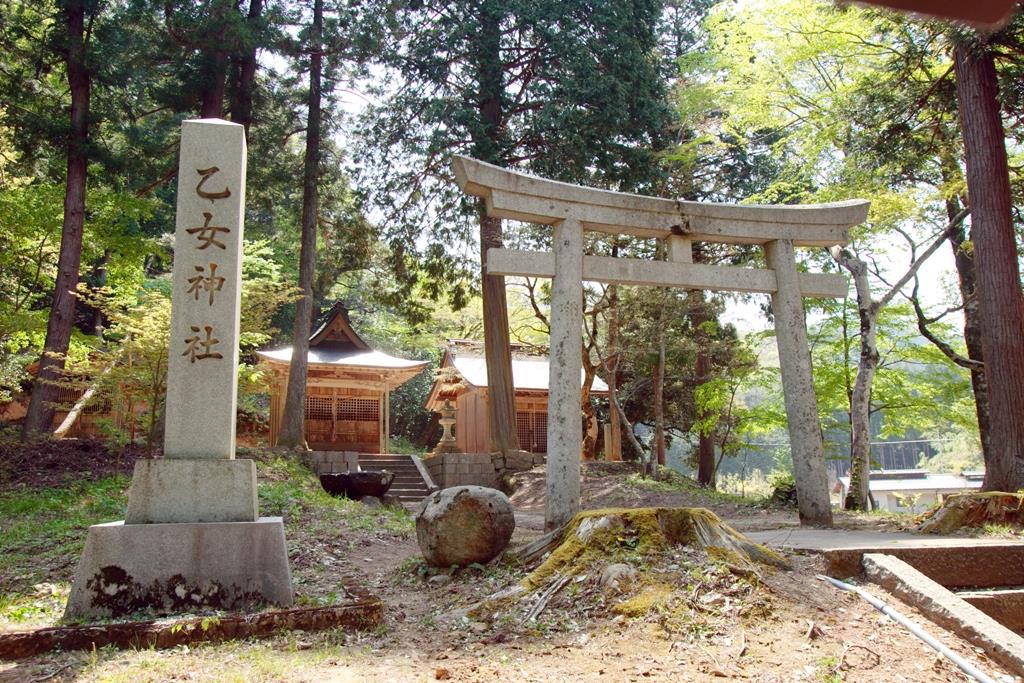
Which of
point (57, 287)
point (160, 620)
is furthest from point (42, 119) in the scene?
point (160, 620)

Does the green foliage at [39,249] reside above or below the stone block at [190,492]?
above

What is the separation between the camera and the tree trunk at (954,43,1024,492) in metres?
8.85

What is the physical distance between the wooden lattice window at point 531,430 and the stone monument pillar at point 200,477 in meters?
18.0

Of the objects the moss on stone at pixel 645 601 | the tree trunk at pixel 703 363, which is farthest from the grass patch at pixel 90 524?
the tree trunk at pixel 703 363

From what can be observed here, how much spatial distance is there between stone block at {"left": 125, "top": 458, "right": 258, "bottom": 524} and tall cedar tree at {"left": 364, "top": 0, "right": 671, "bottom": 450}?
34.2 feet

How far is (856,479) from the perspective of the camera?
1190cm

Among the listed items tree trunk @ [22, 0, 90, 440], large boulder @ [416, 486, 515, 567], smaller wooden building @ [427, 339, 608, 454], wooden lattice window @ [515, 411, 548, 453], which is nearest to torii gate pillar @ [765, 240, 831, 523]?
large boulder @ [416, 486, 515, 567]

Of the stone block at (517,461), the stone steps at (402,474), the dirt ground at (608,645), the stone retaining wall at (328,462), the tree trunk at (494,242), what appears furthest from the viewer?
the stone block at (517,461)

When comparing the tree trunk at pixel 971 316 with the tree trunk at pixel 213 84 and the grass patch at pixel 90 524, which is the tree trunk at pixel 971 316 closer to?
the grass patch at pixel 90 524

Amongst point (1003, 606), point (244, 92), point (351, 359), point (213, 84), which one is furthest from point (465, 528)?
point (351, 359)

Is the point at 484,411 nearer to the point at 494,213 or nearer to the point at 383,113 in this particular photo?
the point at 383,113

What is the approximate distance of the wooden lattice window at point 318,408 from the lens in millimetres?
22391

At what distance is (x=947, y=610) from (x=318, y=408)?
19944 millimetres

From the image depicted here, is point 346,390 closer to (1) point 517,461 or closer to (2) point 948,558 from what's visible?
(1) point 517,461
